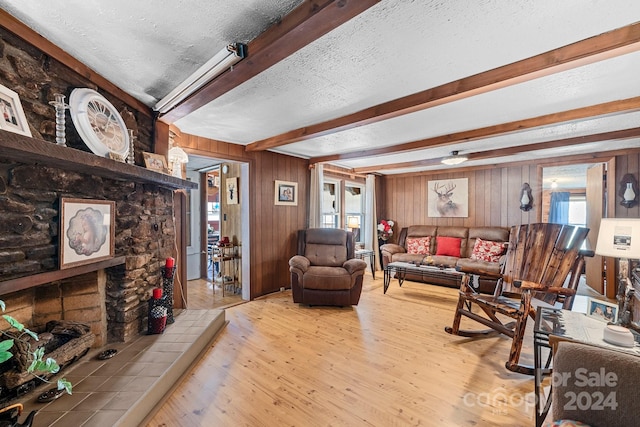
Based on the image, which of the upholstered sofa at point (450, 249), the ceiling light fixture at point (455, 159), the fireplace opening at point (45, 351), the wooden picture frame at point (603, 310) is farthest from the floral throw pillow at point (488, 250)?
the fireplace opening at point (45, 351)

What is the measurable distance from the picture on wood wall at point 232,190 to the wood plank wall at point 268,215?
57cm

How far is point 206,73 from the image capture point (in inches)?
69.9

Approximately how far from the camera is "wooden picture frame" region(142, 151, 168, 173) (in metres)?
2.34

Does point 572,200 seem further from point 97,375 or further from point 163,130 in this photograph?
point 97,375

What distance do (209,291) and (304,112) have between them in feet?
10.8

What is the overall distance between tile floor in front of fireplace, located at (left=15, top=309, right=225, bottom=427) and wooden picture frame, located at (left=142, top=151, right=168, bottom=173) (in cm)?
145

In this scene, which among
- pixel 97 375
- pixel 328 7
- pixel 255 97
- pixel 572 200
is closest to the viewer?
pixel 328 7

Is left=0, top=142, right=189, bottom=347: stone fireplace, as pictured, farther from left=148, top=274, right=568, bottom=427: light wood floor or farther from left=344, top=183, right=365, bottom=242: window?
left=344, top=183, right=365, bottom=242: window

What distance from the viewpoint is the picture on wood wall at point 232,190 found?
14.7ft

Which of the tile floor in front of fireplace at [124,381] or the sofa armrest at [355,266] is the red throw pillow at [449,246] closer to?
the sofa armrest at [355,266]

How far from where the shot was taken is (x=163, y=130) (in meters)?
2.71

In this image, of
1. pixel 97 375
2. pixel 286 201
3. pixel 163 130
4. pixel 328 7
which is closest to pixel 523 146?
pixel 286 201

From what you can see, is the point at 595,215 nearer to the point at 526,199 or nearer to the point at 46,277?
the point at 526,199

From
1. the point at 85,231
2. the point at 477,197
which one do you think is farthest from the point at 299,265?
the point at 477,197
